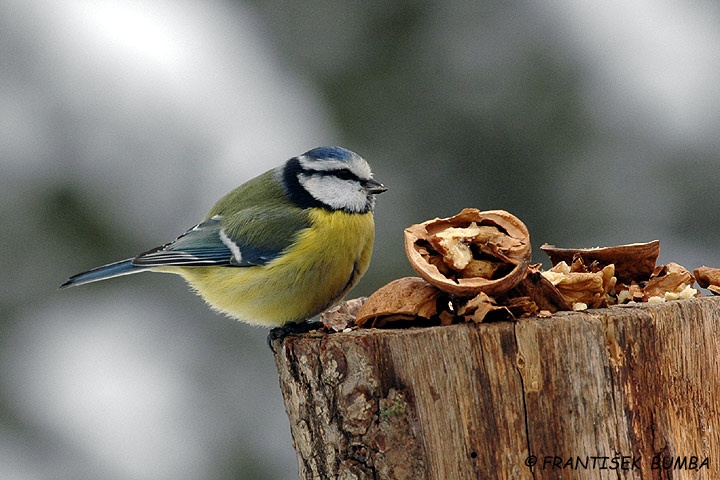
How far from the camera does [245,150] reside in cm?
358

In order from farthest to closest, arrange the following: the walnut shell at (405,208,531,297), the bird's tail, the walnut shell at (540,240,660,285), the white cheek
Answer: the bird's tail, the white cheek, the walnut shell at (540,240,660,285), the walnut shell at (405,208,531,297)

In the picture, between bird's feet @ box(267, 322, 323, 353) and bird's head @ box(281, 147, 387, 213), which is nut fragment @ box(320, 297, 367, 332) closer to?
bird's feet @ box(267, 322, 323, 353)

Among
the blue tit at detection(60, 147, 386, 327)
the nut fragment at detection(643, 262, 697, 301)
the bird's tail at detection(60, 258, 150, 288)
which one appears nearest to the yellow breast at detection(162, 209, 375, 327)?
the blue tit at detection(60, 147, 386, 327)

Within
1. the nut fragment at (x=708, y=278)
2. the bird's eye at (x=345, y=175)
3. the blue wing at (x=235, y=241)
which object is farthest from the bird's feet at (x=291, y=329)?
the nut fragment at (x=708, y=278)

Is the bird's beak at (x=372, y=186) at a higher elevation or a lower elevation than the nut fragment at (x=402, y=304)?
higher

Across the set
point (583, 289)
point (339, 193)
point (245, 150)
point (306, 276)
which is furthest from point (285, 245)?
point (245, 150)

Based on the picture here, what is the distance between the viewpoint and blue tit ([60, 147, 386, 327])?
81.4 inches

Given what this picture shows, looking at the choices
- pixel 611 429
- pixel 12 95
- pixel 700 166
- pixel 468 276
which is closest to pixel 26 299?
pixel 12 95

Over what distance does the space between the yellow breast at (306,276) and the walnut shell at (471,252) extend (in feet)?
1.43

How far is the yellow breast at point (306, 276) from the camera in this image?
2061mm

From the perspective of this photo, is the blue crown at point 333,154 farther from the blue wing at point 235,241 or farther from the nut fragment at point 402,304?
the nut fragment at point 402,304

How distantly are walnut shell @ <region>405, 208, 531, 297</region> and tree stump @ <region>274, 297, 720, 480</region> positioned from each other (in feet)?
0.41

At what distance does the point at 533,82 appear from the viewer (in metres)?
3.53

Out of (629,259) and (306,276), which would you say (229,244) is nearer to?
(306,276)
